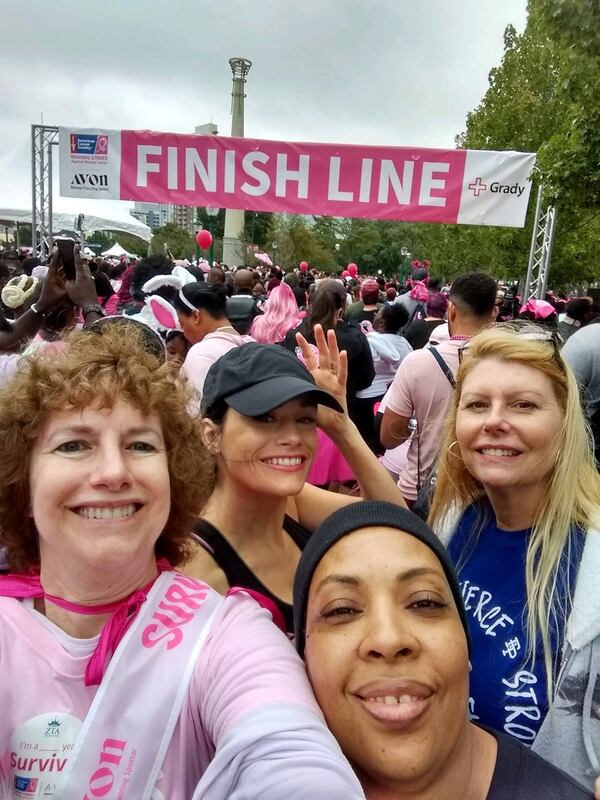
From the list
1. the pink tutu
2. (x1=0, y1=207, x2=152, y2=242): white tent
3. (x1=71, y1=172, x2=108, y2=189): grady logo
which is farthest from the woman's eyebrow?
(x1=0, y1=207, x2=152, y2=242): white tent

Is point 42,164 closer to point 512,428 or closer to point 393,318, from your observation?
point 393,318

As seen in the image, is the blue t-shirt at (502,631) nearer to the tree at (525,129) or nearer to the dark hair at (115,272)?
the dark hair at (115,272)

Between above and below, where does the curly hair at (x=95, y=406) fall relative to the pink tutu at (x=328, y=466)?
above

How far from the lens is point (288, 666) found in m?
1.08

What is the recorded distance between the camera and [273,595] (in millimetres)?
1661

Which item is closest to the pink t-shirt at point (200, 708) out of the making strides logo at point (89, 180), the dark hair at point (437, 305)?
the dark hair at point (437, 305)

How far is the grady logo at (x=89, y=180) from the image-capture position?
8.14 m

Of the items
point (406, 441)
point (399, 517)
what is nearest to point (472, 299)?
point (406, 441)

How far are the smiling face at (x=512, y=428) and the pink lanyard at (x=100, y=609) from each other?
1.01 metres

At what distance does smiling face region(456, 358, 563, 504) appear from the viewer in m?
1.68

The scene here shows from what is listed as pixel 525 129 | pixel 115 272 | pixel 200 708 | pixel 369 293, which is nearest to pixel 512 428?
pixel 200 708

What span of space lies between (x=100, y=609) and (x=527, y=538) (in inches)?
46.0

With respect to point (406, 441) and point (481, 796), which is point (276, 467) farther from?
point (406, 441)

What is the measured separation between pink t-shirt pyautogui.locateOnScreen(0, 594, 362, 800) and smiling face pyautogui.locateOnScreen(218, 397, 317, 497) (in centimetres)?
55
